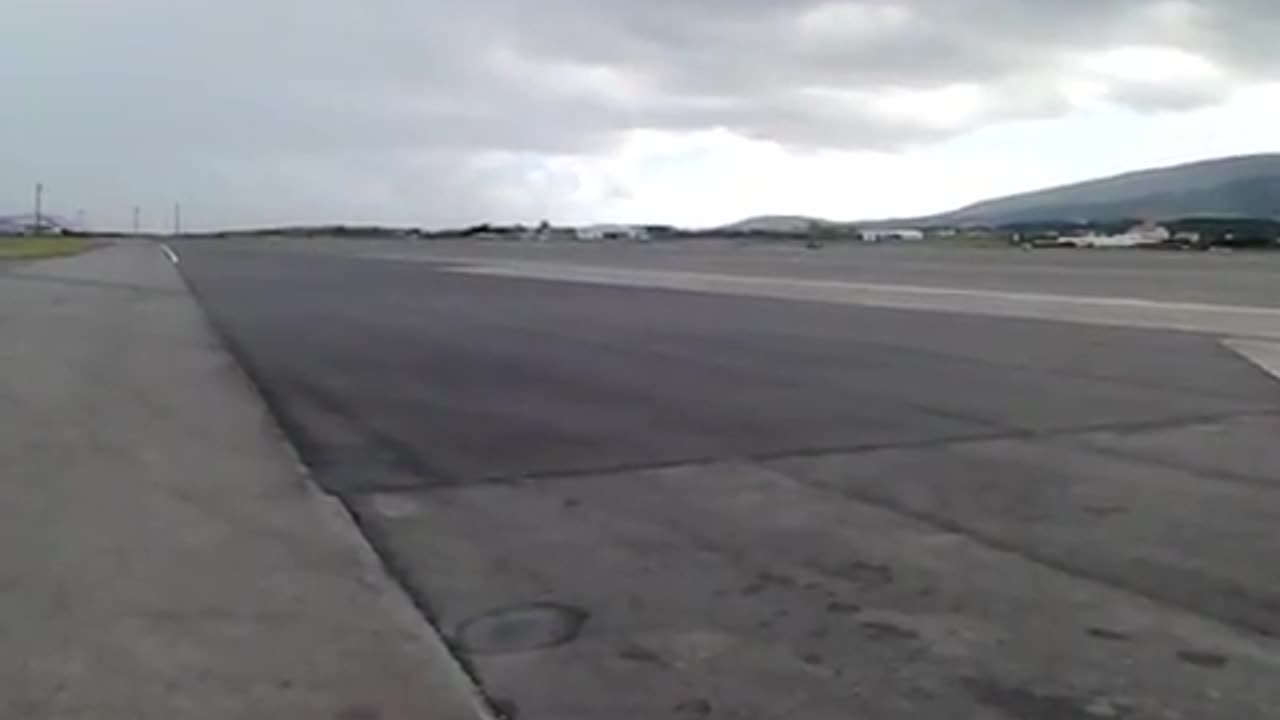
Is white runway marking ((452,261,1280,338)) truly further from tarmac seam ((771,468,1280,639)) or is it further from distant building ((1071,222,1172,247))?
distant building ((1071,222,1172,247))

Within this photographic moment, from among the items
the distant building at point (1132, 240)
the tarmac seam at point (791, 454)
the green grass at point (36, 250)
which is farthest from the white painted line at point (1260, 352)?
the distant building at point (1132, 240)

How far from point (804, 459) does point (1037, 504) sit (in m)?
1.94

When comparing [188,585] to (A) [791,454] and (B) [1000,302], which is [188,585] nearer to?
(A) [791,454]

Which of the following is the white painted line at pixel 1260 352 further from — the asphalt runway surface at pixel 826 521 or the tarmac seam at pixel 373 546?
the tarmac seam at pixel 373 546

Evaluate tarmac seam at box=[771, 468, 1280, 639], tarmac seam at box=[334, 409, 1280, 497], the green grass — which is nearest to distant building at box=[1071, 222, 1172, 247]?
the green grass

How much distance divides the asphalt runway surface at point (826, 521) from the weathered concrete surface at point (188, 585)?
0.32 m

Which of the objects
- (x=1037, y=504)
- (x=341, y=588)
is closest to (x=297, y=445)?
(x=341, y=588)

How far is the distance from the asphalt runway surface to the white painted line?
0.29 meters

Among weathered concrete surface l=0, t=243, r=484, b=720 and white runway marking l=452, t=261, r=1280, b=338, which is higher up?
white runway marking l=452, t=261, r=1280, b=338

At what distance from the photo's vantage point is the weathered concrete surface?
478cm

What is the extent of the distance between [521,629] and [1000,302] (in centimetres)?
2418

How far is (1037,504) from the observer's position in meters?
7.94

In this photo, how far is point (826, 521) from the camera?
297 inches

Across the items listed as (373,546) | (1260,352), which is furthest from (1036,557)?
(1260,352)
